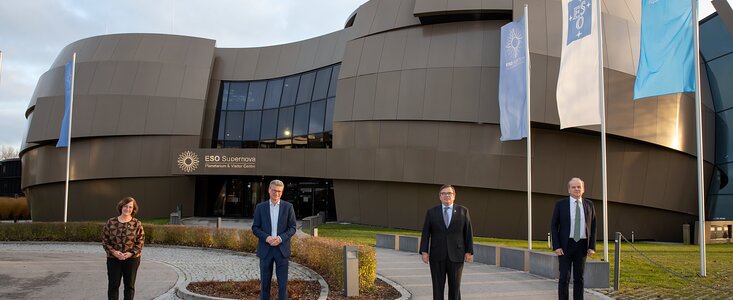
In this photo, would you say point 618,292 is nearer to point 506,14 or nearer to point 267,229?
point 267,229

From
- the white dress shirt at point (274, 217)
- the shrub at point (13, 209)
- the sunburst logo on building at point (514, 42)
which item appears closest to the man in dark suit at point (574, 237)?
the white dress shirt at point (274, 217)

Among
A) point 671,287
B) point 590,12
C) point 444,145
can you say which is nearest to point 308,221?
point 444,145

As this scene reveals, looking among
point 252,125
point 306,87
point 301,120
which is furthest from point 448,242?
point 252,125

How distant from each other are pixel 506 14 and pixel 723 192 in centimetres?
1369

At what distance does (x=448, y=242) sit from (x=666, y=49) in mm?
9724

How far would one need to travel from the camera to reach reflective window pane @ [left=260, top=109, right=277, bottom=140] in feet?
108

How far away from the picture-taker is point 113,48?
34406mm

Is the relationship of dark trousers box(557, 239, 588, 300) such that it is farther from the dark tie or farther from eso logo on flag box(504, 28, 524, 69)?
eso logo on flag box(504, 28, 524, 69)

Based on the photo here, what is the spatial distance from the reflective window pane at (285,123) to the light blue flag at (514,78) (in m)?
15.7

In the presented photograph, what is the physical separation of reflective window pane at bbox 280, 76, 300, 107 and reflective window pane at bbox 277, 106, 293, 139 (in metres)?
0.45

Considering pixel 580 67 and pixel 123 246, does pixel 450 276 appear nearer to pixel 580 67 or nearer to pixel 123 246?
pixel 123 246

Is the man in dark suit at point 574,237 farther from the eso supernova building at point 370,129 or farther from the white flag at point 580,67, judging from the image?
the eso supernova building at point 370,129

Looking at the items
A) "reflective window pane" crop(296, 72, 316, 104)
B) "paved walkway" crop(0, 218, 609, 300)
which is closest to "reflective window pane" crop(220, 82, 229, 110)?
"reflective window pane" crop(296, 72, 316, 104)

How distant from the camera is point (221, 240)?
18.3m
